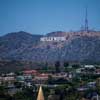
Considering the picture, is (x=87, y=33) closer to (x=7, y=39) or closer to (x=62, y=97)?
(x=7, y=39)

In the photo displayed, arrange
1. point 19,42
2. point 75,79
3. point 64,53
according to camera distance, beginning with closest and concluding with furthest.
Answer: point 75,79 → point 64,53 → point 19,42

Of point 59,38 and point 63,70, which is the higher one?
point 59,38

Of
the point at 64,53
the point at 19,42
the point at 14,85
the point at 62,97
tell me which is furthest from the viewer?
the point at 19,42

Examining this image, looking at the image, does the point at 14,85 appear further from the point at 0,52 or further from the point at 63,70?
the point at 0,52

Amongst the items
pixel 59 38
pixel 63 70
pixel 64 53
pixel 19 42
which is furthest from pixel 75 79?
pixel 19 42

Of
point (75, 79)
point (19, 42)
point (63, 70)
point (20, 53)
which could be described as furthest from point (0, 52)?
point (75, 79)

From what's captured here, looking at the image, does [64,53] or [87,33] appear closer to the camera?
[64,53]
